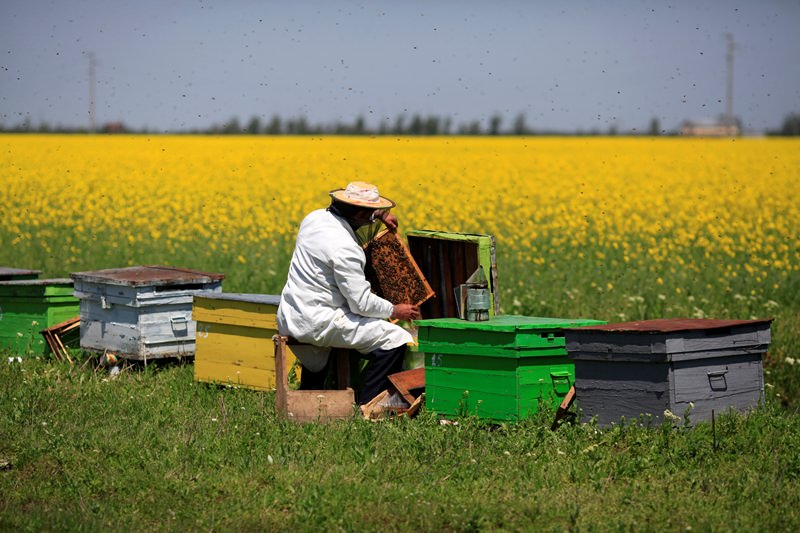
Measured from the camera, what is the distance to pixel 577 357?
21.7ft

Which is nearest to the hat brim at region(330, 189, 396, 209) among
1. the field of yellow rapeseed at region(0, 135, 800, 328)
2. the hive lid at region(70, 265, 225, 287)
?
the hive lid at region(70, 265, 225, 287)

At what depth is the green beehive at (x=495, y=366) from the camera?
22.2 ft

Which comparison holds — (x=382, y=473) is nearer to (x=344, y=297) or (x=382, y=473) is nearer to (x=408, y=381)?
(x=408, y=381)

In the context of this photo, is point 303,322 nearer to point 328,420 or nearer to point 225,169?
point 328,420

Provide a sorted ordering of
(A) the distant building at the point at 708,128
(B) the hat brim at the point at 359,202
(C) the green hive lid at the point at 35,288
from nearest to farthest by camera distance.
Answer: (B) the hat brim at the point at 359,202
(C) the green hive lid at the point at 35,288
(A) the distant building at the point at 708,128

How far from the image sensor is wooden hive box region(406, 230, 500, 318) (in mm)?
7551

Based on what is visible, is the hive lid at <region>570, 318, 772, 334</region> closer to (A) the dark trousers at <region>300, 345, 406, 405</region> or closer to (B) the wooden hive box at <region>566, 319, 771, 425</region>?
(B) the wooden hive box at <region>566, 319, 771, 425</region>

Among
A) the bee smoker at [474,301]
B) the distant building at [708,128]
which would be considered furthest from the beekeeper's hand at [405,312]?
the distant building at [708,128]

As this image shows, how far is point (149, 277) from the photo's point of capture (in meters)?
8.98

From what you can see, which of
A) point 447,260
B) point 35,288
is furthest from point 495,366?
point 35,288

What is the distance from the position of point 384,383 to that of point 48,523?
9.13ft

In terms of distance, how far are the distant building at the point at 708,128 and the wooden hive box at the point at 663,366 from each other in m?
37.8

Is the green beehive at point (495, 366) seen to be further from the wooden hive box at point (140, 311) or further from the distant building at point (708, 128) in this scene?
the distant building at point (708, 128)

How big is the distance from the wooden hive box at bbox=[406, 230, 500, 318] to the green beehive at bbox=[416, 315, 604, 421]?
1.92 ft
